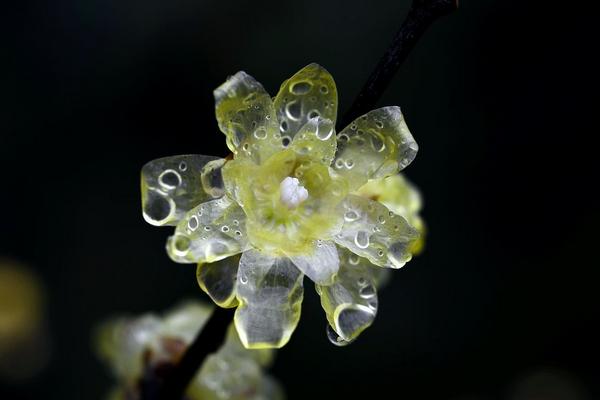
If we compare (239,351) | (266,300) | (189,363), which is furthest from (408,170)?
(266,300)

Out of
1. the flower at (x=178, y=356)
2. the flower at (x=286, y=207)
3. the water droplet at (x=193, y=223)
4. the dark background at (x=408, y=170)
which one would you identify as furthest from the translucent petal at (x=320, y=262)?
the dark background at (x=408, y=170)

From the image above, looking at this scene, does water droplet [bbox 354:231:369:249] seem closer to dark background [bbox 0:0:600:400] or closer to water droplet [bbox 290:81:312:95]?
water droplet [bbox 290:81:312:95]

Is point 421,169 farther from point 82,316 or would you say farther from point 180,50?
point 82,316

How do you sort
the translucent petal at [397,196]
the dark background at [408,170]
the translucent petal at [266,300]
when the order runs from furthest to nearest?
1. the dark background at [408,170]
2. the translucent petal at [397,196]
3. the translucent petal at [266,300]

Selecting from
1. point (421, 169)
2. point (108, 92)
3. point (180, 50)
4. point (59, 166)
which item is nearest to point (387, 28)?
point (421, 169)

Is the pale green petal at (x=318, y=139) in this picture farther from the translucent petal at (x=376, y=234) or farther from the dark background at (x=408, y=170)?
the dark background at (x=408, y=170)

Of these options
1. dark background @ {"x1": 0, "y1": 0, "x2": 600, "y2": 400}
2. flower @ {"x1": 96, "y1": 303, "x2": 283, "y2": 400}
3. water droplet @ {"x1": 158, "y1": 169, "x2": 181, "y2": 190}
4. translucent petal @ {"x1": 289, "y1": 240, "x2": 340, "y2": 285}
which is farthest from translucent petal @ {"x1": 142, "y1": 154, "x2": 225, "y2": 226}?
dark background @ {"x1": 0, "y1": 0, "x2": 600, "y2": 400}
